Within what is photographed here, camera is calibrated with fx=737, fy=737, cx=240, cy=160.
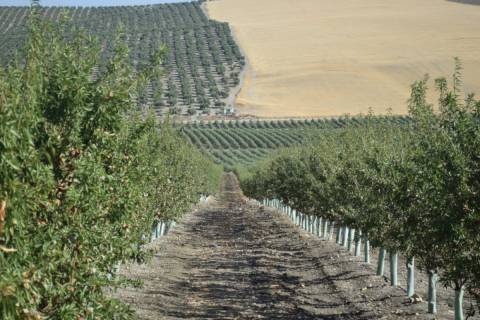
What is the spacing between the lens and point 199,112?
11850 centimetres

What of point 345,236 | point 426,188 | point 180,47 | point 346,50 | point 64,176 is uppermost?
point 64,176

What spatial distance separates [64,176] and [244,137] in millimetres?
94260

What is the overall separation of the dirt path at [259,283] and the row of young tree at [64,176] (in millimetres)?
7099

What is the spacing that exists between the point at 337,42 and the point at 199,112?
5152 centimetres

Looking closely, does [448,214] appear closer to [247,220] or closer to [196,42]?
[247,220]

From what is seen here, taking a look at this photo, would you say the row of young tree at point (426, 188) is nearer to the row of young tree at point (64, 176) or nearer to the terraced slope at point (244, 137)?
the row of young tree at point (64, 176)

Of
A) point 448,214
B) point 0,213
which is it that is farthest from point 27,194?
point 448,214

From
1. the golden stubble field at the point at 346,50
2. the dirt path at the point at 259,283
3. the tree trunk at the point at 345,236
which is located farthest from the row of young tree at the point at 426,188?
the golden stubble field at the point at 346,50

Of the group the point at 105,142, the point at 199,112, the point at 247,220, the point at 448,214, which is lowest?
the point at 199,112

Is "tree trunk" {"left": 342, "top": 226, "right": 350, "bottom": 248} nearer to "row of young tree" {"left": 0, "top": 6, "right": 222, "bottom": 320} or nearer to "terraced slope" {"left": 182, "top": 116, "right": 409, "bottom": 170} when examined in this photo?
"row of young tree" {"left": 0, "top": 6, "right": 222, "bottom": 320}

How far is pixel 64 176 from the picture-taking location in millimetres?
10227

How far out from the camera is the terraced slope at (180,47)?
122750 millimetres

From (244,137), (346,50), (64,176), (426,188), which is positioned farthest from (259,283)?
(346,50)

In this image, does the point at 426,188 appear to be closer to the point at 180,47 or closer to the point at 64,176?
the point at 64,176
